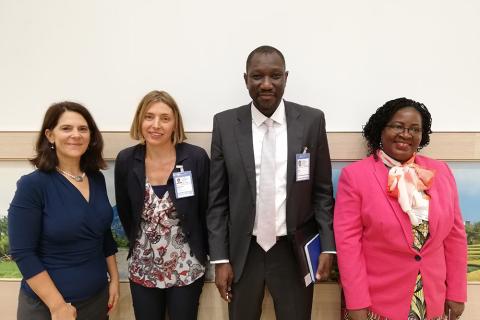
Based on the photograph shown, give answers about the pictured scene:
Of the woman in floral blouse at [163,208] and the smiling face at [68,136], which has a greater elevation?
the smiling face at [68,136]

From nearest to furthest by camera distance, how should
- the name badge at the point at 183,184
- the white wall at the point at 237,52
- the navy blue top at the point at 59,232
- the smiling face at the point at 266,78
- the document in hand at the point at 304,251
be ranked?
the navy blue top at the point at 59,232
the smiling face at the point at 266,78
the document in hand at the point at 304,251
the name badge at the point at 183,184
the white wall at the point at 237,52

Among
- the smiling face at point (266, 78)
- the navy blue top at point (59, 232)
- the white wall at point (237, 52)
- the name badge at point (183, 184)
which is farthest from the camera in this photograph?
the white wall at point (237, 52)

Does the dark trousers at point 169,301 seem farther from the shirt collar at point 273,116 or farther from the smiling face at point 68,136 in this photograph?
the shirt collar at point 273,116

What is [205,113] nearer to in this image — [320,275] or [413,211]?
[320,275]

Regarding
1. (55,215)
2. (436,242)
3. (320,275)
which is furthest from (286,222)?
(55,215)

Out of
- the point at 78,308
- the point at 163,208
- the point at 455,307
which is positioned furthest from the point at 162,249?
the point at 455,307

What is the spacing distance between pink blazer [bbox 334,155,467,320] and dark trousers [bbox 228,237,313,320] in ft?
0.83

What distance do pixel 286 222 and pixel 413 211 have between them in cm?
63

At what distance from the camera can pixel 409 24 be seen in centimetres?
209

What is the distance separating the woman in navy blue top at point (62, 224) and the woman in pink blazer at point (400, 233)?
1288 millimetres

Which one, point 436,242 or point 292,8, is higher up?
point 292,8

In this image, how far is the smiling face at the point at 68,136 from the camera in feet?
5.58

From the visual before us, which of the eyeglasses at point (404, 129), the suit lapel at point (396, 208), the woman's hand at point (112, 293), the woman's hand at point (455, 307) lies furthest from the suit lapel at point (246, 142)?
the woman's hand at point (455, 307)

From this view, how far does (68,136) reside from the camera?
1700 millimetres
